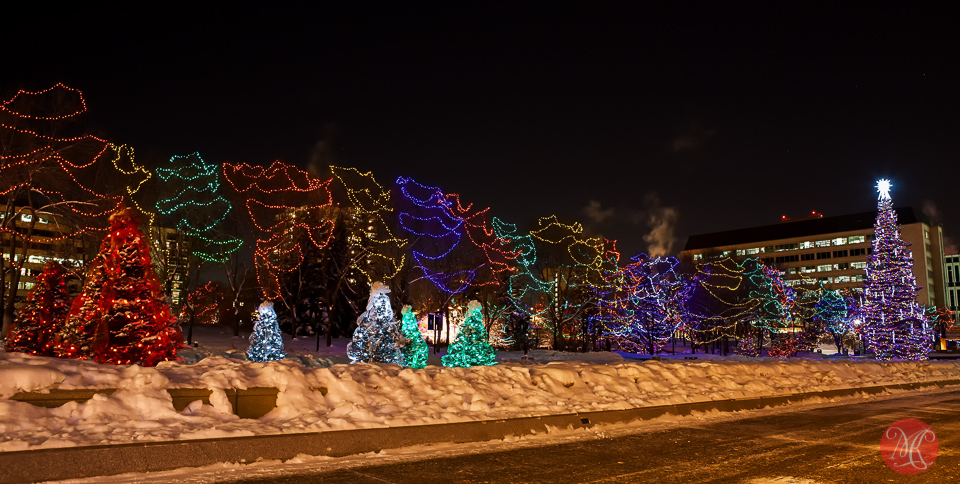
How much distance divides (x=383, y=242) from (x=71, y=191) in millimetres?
13273

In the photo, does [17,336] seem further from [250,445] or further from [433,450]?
[433,450]

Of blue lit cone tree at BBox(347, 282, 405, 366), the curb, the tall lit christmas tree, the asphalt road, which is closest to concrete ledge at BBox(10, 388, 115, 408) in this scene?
the curb

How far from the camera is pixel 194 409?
816 cm

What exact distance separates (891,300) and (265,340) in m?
32.1

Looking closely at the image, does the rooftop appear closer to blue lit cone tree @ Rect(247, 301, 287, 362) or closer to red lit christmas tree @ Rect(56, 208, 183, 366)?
blue lit cone tree @ Rect(247, 301, 287, 362)

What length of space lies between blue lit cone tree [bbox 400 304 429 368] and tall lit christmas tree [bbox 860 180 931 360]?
27.6 m

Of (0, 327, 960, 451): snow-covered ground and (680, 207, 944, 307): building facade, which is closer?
(0, 327, 960, 451): snow-covered ground

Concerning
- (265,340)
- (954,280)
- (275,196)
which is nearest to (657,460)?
(265,340)

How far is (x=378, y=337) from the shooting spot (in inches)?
741

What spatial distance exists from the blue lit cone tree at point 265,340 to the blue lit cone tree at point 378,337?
3.39 m

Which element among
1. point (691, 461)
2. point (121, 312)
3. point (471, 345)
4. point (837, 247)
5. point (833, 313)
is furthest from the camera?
point (837, 247)

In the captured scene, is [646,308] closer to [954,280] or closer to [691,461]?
[691,461]

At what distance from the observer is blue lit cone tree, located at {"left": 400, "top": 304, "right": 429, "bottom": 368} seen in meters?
19.6

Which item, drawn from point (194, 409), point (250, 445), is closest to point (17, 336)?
point (194, 409)
